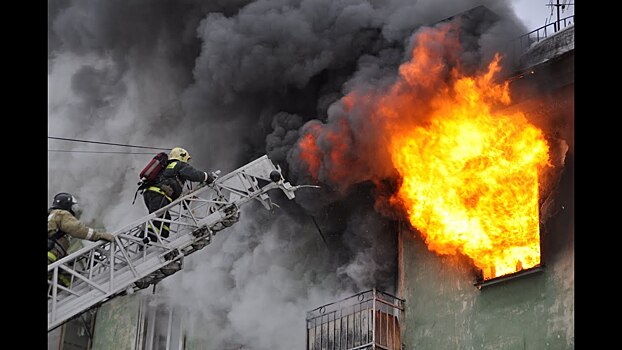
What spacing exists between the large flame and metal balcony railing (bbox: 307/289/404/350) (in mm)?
1289

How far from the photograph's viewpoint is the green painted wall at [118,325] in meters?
21.2

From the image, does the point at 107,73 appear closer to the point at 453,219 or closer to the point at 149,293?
the point at 149,293

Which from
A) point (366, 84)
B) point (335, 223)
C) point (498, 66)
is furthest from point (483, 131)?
point (335, 223)

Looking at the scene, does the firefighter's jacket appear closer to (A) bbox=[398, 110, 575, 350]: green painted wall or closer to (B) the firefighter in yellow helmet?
(B) the firefighter in yellow helmet

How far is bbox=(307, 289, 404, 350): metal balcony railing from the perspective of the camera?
1664 centimetres

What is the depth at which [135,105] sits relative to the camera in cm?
2202

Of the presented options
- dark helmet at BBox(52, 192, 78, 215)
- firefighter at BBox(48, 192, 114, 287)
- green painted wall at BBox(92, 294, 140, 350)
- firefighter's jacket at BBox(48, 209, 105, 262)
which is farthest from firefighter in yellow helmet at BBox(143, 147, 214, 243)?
green painted wall at BBox(92, 294, 140, 350)

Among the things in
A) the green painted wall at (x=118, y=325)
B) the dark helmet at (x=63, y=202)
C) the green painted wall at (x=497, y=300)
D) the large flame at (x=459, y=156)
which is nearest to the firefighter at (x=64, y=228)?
the dark helmet at (x=63, y=202)

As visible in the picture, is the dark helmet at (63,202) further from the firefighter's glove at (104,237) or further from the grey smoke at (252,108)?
the grey smoke at (252,108)

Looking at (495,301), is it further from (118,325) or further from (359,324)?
(118,325)

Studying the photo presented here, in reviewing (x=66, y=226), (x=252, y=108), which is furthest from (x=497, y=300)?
(x=66, y=226)

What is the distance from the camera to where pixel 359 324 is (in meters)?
16.9

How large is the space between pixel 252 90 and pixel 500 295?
244 inches
